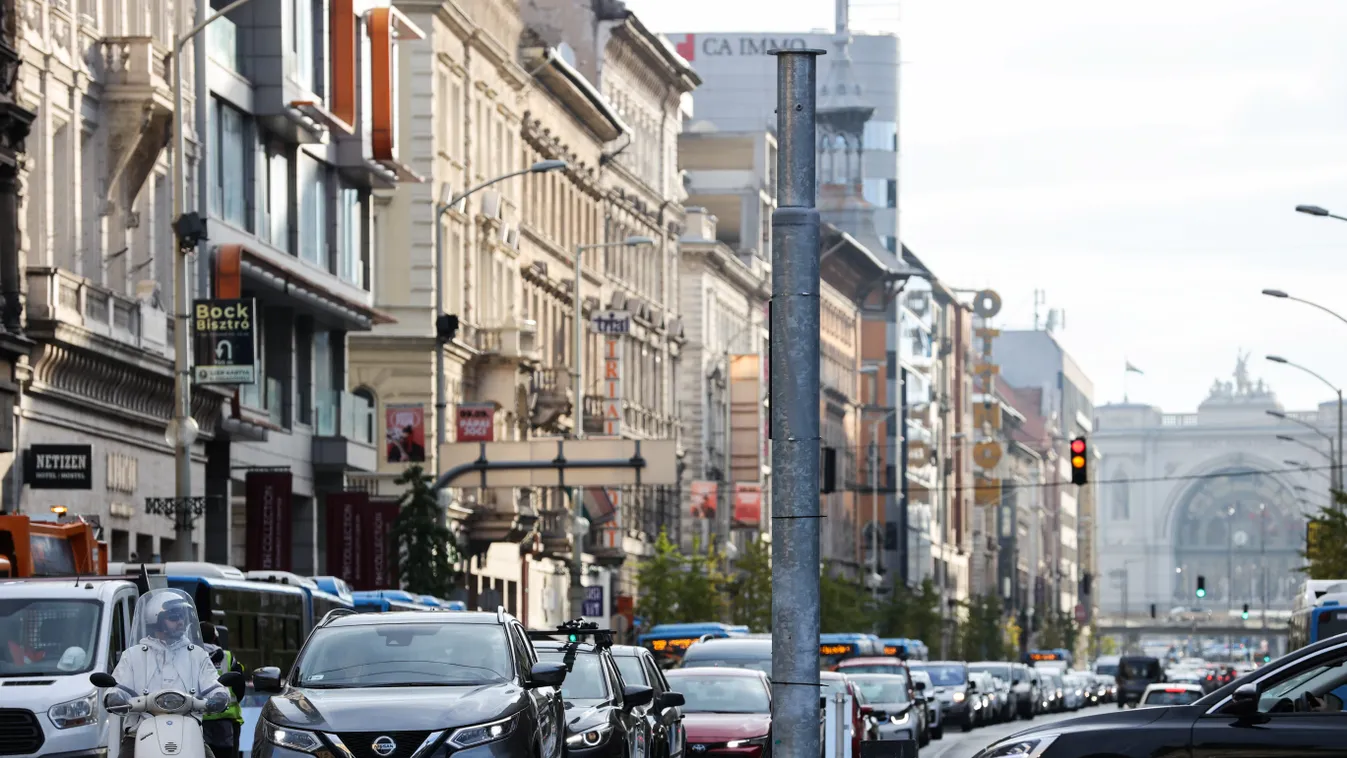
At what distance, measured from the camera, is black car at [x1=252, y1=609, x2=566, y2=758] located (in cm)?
2027

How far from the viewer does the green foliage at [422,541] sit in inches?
2399

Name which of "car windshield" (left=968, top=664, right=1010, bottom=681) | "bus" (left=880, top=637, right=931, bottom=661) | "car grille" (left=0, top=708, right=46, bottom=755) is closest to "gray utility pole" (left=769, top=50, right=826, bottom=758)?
"car grille" (left=0, top=708, right=46, bottom=755)

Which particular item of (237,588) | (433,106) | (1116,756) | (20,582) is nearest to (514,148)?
(433,106)

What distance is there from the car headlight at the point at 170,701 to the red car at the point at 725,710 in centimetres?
1242

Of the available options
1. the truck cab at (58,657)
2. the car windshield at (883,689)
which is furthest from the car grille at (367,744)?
the car windshield at (883,689)

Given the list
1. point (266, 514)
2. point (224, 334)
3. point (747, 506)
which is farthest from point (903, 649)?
point (224, 334)

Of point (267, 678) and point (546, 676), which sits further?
point (546, 676)

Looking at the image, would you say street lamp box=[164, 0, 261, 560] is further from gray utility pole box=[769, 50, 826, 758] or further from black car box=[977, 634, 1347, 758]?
gray utility pole box=[769, 50, 826, 758]

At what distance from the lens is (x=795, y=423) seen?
650 inches

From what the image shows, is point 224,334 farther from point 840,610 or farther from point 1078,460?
point 840,610

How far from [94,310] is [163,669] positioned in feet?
89.1

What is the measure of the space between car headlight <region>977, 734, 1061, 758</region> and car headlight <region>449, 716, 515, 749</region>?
3.62 meters

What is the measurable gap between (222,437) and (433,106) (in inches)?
854

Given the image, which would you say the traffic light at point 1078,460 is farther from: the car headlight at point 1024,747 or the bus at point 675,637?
the car headlight at point 1024,747
